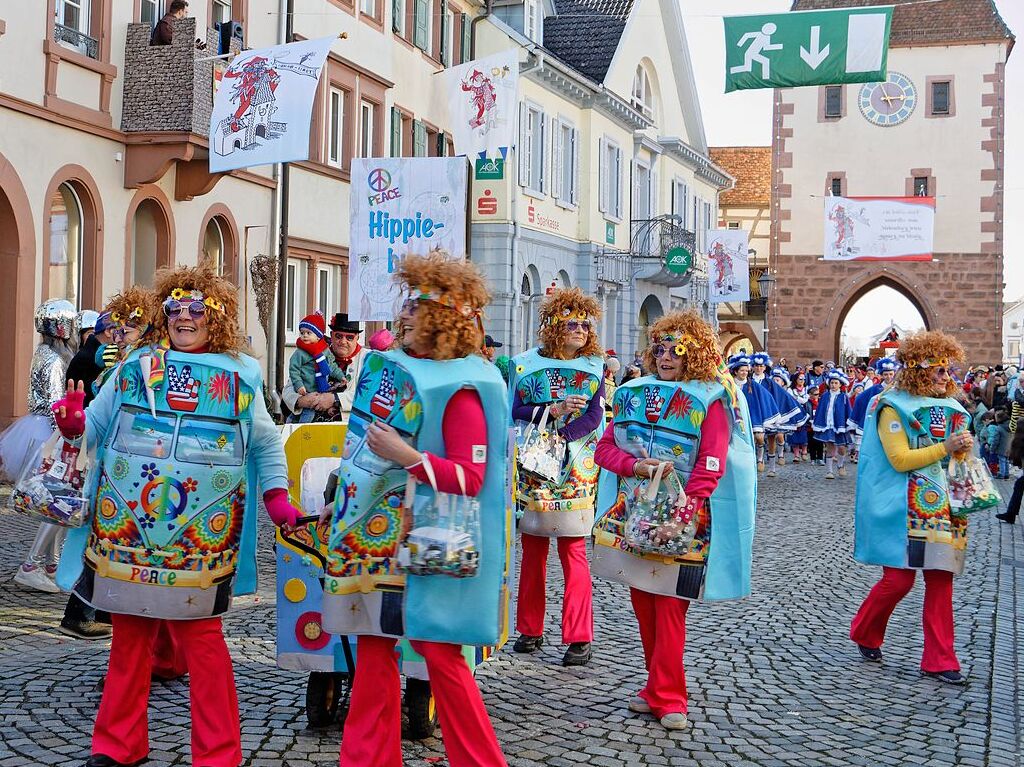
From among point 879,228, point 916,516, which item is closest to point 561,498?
point 916,516

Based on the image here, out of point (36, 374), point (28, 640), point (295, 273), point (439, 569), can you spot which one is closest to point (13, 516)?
point (36, 374)

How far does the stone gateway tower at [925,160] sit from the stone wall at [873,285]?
4 centimetres

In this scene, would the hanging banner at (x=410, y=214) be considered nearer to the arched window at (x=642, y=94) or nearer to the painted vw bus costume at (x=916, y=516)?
the painted vw bus costume at (x=916, y=516)

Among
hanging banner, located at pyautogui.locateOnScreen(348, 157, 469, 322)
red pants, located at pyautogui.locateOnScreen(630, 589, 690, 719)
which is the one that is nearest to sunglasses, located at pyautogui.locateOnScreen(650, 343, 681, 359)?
red pants, located at pyautogui.locateOnScreen(630, 589, 690, 719)

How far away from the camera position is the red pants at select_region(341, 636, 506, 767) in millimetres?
3922

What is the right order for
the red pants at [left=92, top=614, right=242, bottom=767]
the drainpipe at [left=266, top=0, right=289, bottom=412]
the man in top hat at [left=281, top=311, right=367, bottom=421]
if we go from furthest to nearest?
1. the drainpipe at [left=266, top=0, right=289, bottom=412]
2. the man in top hat at [left=281, top=311, right=367, bottom=421]
3. the red pants at [left=92, top=614, right=242, bottom=767]

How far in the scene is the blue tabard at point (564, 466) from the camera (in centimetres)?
684

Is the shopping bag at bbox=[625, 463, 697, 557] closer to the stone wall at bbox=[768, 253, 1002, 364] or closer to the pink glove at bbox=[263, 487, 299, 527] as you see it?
the pink glove at bbox=[263, 487, 299, 527]

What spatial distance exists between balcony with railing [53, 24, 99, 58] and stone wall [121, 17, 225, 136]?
0.52 m

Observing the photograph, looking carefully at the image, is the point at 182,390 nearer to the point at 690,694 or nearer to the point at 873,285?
the point at 690,694

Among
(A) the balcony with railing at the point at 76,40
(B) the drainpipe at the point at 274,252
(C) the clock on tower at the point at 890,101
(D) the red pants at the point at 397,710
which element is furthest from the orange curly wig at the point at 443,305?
(C) the clock on tower at the point at 890,101

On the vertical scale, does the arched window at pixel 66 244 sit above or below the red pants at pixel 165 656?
above

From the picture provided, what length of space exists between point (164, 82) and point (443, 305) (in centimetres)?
1342

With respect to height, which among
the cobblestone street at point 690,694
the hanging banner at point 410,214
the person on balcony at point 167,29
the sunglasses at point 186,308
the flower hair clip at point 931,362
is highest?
the person on balcony at point 167,29
